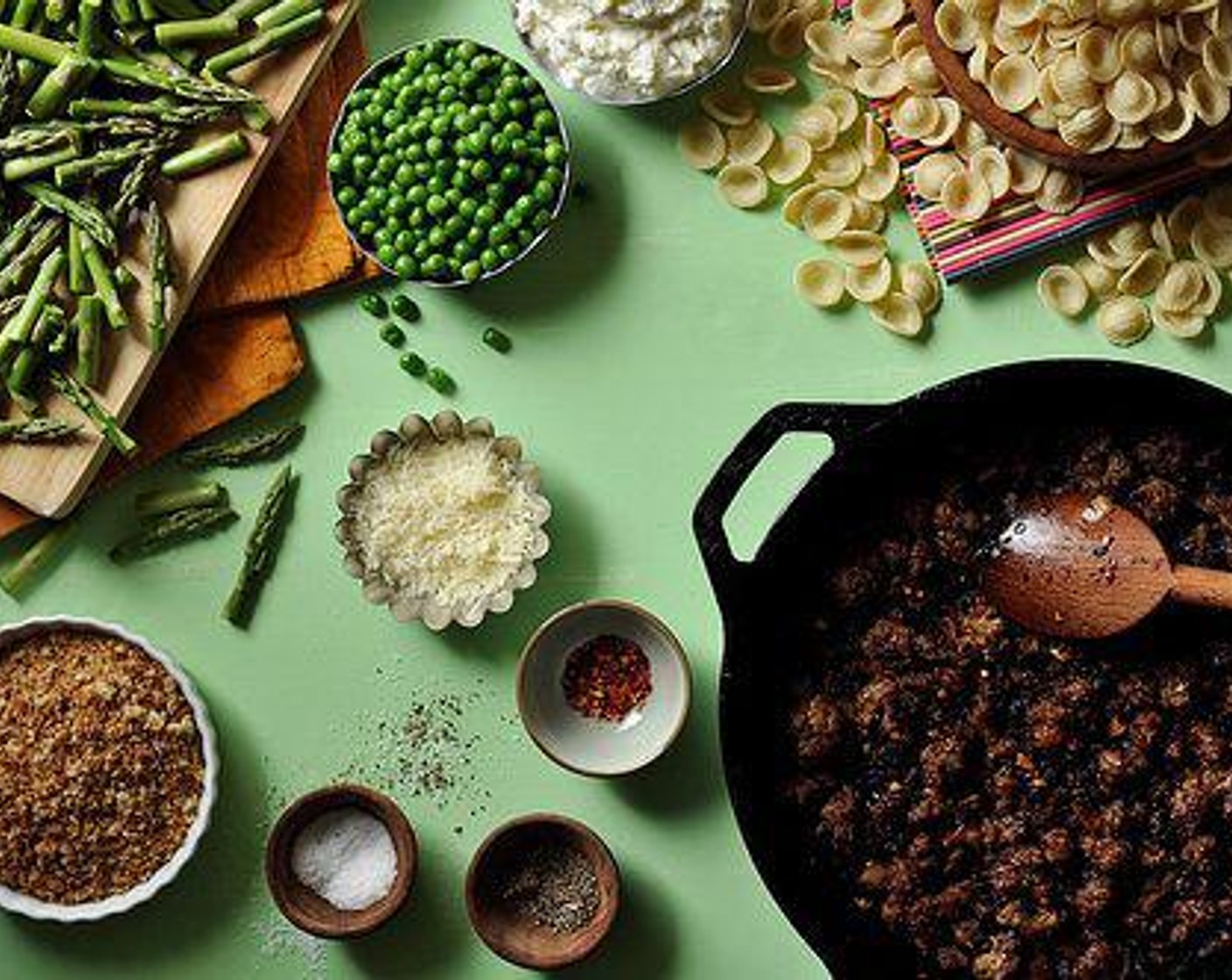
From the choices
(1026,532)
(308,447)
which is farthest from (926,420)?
(308,447)

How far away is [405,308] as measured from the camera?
12.2ft

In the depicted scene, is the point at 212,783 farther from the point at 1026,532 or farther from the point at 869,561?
the point at 1026,532

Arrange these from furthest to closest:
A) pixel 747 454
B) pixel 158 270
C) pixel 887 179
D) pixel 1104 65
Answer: pixel 887 179
pixel 158 270
pixel 1104 65
pixel 747 454

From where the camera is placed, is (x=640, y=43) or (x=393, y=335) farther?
(x=393, y=335)

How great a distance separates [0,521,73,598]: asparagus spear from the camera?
372 centimetres

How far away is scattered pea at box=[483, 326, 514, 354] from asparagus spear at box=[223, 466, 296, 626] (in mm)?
387

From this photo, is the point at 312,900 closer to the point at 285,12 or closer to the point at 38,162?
the point at 38,162

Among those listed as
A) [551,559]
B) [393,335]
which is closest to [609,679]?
[551,559]

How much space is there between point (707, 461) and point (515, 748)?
0.56 metres

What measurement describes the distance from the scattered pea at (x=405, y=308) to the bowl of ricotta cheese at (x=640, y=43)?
1.44ft

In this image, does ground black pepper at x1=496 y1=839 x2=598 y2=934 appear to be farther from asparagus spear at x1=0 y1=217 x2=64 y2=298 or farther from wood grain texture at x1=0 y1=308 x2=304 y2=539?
asparagus spear at x1=0 y1=217 x2=64 y2=298

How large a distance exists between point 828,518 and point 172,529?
1.08 m

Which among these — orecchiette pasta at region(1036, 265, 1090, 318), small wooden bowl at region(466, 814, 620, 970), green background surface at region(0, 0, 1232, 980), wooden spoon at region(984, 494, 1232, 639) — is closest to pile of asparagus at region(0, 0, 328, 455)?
green background surface at region(0, 0, 1232, 980)

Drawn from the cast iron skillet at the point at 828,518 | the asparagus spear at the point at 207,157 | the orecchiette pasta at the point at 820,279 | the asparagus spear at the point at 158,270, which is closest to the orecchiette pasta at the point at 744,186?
the orecchiette pasta at the point at 820,279
